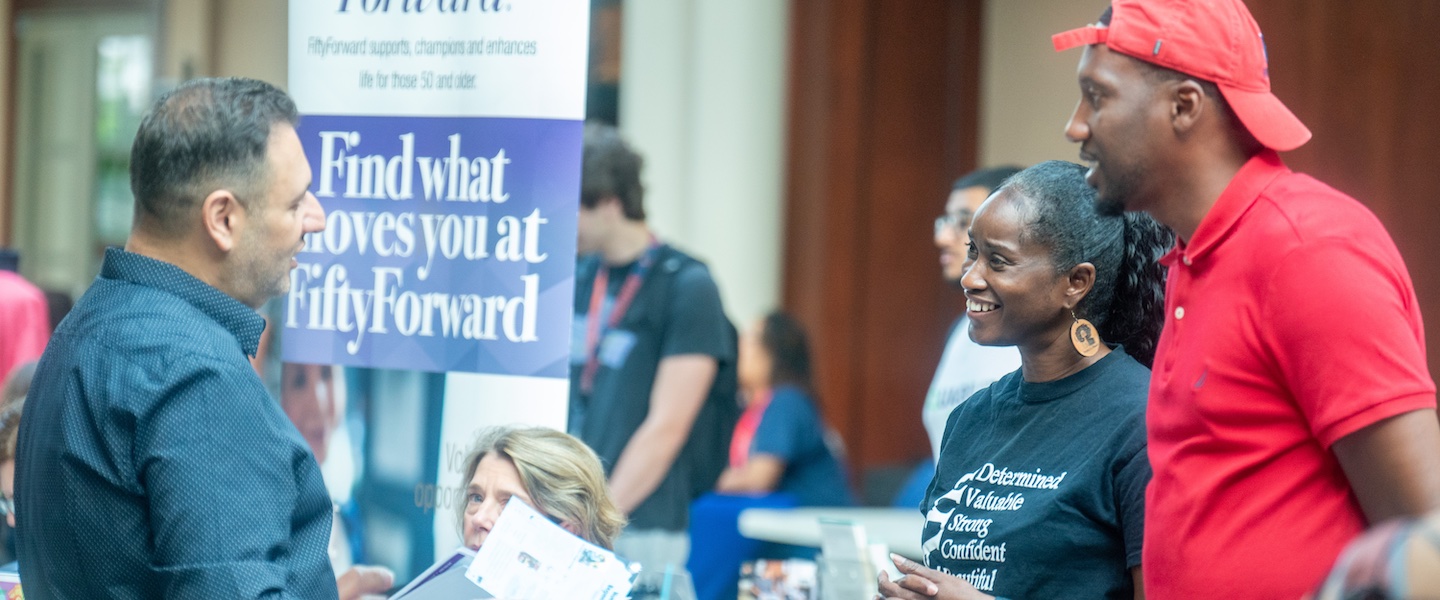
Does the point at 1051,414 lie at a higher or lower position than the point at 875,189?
lower

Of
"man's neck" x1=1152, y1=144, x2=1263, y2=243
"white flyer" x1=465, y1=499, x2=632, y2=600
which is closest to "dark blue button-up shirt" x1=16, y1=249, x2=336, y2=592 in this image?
"white flyer" x1=465, y1=499, x2=632, y2=600

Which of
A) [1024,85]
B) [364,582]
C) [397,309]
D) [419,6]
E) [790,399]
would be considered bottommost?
[790,399]

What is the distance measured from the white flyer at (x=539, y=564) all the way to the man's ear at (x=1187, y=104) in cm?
109

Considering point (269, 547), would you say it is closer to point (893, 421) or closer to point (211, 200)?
point (211, 200)

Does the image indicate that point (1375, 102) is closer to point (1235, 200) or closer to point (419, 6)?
point (419, 6)

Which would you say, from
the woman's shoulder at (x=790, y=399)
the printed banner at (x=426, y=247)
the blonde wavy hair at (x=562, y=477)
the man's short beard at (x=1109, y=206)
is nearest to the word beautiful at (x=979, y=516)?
the man's short beard at (x=1109, y=206)

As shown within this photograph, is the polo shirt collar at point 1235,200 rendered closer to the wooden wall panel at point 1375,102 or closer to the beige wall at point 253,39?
the beige wall at point 253,39

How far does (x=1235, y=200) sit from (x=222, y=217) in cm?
122

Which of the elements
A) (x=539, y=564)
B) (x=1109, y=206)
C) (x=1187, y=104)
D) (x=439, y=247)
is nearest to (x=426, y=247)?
(x=439, y=247)

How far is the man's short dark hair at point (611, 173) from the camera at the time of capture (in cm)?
382

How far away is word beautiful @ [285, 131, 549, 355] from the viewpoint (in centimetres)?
264

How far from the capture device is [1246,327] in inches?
61.2

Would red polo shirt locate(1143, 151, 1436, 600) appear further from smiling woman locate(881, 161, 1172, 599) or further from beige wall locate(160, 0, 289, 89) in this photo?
beige wall locate(160, 0, 289, 89)

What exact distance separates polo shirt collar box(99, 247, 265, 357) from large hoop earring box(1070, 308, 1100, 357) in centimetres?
113
